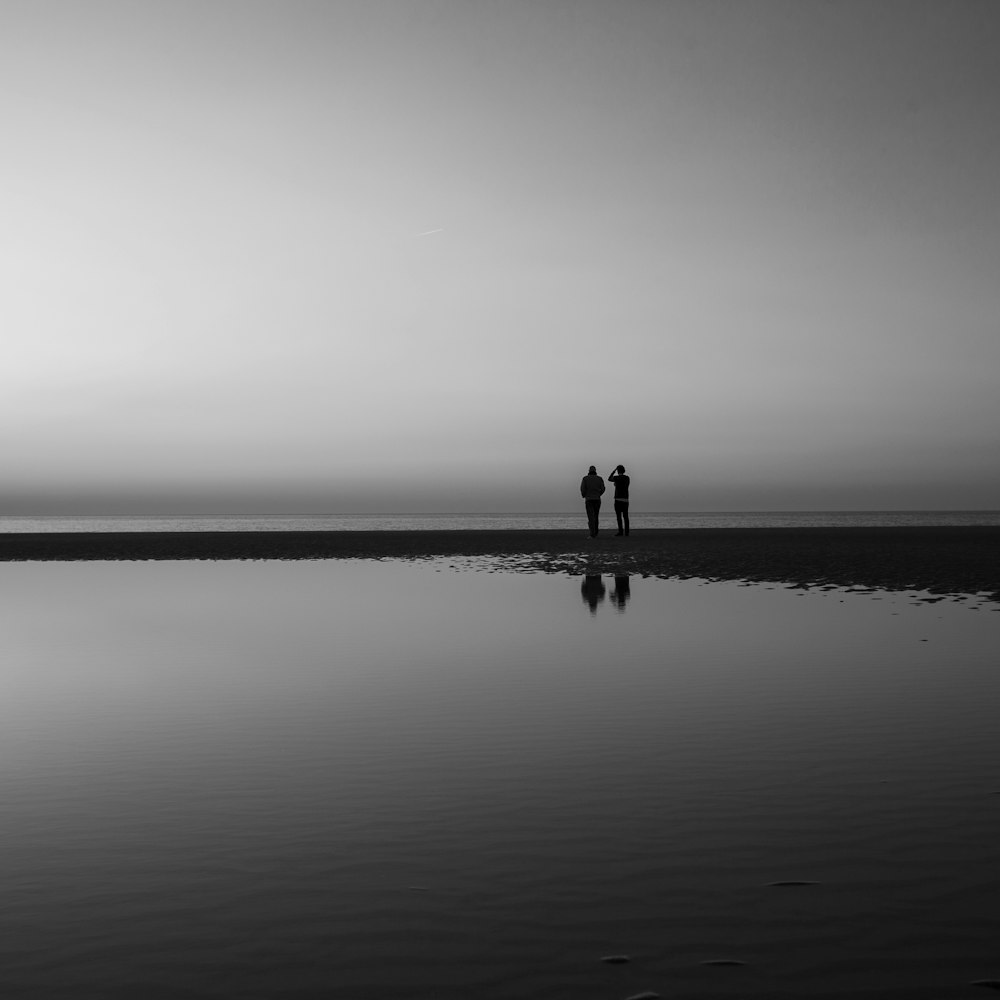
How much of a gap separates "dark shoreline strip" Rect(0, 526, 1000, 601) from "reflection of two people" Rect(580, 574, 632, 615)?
7.09 feet

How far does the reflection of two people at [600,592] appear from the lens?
766 inches

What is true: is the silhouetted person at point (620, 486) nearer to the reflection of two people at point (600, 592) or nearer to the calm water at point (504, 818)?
the reflection of two people at point (600, 592)

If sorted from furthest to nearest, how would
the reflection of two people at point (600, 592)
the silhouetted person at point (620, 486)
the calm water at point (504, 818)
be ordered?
the silhouetted person at point (620, 486) < the reflection of two people at point (600, 592) < the calm water at point (504, 818)

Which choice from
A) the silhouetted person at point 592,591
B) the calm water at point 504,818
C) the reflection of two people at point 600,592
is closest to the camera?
the calm water at point 504,818

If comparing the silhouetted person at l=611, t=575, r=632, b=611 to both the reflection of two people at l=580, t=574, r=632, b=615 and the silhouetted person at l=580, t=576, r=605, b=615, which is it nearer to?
the reflection of two people at l=580, t=574, r=632, b=615

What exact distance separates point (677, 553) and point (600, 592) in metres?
13.3

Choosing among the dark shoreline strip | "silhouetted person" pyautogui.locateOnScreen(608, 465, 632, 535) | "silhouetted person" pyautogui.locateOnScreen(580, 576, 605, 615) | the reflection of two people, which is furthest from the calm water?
"silhouetted person" pyautogui.locateOnScreen(608, 465, 632, 535)

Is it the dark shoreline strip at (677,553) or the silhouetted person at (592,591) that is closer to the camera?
the silhouetted person at (592,591)

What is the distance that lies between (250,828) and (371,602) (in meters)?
14.6

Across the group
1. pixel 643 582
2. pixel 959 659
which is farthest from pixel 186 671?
pixel 643 582

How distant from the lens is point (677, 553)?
114ft

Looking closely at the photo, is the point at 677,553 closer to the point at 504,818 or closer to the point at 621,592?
the point at 621,592

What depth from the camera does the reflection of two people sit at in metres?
19.5

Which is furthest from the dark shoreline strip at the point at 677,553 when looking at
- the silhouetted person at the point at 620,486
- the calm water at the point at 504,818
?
the calm water at the point at 504,818
